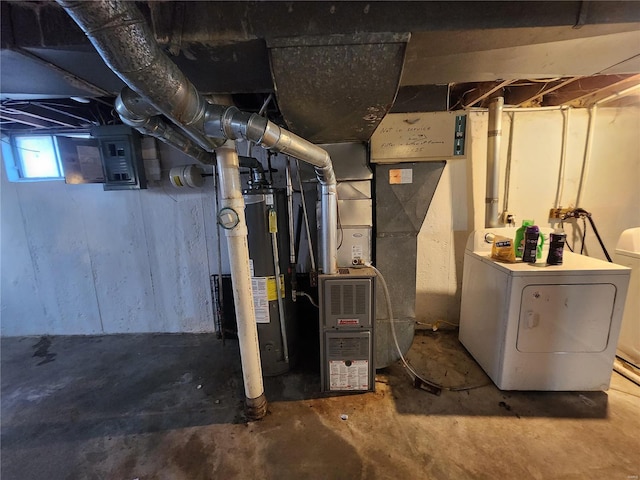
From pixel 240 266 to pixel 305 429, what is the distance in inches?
41.9

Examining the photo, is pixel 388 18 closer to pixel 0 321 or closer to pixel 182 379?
pixel 182 379

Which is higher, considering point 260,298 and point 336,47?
point 336,47

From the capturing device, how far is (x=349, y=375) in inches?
71.9

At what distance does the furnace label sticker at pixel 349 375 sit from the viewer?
5.94 feet

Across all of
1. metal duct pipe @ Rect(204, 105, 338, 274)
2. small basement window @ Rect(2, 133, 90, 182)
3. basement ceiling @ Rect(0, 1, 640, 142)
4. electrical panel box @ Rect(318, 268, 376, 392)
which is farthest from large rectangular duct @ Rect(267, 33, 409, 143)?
small basement window @ Rect(2, 133, 90, 182)

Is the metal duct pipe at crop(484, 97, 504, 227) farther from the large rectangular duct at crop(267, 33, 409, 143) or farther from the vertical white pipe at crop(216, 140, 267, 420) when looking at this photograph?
the vertical white pipe at crop(216, 140, 267, 420)

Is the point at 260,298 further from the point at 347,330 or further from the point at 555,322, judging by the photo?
the point at 555,322

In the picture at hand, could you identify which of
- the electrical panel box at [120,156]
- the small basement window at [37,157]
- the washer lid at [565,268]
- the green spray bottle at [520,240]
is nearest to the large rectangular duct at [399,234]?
the washer lid at [565,268]

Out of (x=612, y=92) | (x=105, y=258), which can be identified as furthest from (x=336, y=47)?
(x=105, y=258)

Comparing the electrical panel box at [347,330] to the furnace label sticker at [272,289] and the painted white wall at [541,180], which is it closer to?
the furnace label sticker at [272,289]

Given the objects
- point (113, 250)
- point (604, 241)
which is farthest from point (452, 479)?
point (113, 250)

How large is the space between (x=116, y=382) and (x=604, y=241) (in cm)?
444

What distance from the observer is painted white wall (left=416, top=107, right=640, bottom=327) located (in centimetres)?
229

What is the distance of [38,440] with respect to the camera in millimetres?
1590
